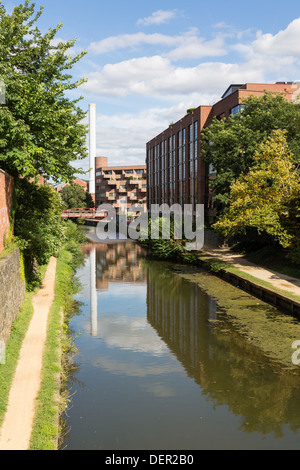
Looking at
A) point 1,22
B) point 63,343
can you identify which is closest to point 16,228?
point 63,343

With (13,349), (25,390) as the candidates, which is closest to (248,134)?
(13,349)

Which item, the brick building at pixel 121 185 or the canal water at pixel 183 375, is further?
the brick building at pixel 121 185

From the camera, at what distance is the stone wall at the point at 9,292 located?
45.6 ft

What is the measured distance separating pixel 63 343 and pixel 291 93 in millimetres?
40069

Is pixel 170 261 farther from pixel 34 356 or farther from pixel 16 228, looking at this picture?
pixel 34 356

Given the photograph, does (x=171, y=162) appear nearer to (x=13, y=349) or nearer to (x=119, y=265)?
(x=119, y=265)

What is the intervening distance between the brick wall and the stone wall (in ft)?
2.98

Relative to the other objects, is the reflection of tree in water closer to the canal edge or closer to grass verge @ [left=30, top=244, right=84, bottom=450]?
the canal edge

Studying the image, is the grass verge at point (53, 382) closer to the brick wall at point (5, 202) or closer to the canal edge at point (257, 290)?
the brick wall at point (5, 202)

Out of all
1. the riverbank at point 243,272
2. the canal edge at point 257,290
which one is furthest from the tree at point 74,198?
the canal edge at point 257,290

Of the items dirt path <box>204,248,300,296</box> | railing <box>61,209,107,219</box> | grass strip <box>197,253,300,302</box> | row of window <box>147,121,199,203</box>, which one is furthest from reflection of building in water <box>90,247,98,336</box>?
railing <box>61,209,107,219</box>

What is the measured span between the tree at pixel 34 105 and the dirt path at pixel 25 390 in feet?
21.5

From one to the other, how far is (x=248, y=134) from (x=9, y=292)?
2595 centimetres

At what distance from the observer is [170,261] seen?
4359cm
